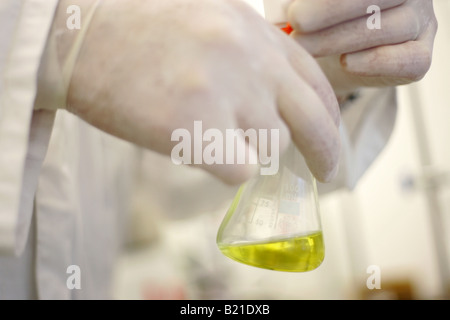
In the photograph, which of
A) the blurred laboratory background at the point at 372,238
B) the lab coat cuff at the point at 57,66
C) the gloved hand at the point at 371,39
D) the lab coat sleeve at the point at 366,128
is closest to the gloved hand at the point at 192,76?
the lab coat cuff at the point at 57,66

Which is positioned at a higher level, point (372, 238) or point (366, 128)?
point (366, 128)

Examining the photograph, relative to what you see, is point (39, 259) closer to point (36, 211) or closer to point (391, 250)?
point (36, 211)

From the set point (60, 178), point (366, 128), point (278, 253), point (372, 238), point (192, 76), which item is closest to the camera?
point (192, 76)

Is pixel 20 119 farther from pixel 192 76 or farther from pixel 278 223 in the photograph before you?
pixel 278 223

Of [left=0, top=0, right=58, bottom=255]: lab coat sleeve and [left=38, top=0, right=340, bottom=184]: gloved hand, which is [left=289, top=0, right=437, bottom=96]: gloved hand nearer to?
[left=38, top=0, right=340, bottom=184]: gloved hand

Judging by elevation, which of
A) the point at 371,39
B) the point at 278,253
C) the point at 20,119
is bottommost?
the point at 278,253

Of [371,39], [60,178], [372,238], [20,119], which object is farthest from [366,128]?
[372,238]

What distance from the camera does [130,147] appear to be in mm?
1483

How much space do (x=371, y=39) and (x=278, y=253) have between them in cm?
30

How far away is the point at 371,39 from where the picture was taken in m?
0.62

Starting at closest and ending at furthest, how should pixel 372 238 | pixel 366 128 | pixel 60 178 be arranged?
pixel 60 178, pixel 366 128, pixel 372 238

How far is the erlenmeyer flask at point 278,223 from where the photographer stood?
596 mm

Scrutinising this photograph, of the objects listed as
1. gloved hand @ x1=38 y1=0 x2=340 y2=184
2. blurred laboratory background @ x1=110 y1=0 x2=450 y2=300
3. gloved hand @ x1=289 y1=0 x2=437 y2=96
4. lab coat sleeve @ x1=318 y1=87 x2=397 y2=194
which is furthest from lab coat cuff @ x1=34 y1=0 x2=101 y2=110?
blurred laboratory background @ x1=110 y1=0 x2=450 y2=300
